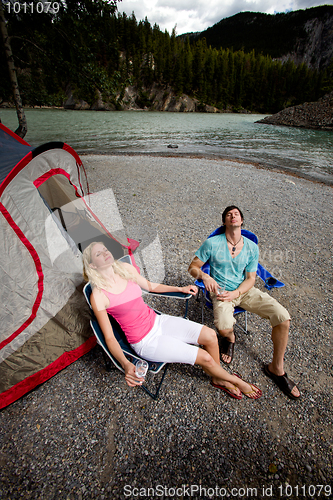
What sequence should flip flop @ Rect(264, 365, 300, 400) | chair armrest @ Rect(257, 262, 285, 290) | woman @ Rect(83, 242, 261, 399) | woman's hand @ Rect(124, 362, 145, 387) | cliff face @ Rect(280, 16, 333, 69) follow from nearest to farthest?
woman's hand @ Rect(124, 362, 145, 387) < woman @ Rect(83, 242, 261, 399) < flip flop @ Rect(264, 365, 300, 400) < chair armrest @ Rect(257, 262, 285, 290) < cliff face @ Rect(280, 16, 333, 69)

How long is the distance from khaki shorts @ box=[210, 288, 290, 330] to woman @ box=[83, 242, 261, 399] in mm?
A: 420

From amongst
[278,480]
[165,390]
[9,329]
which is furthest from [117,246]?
[278,480]

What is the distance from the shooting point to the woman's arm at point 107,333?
2074 millimetres

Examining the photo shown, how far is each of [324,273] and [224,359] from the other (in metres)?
3.03

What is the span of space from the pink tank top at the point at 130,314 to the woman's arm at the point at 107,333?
0.30 feet

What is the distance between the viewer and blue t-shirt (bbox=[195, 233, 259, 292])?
Result: 2.95 meters

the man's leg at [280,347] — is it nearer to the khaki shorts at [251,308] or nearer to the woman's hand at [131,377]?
the khaki shorts at [251,308]

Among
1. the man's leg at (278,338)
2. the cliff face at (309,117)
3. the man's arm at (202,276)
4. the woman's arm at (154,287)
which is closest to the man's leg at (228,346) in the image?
the man's leg at (278,338)

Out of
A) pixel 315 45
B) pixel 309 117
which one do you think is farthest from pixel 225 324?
pixel 315 45

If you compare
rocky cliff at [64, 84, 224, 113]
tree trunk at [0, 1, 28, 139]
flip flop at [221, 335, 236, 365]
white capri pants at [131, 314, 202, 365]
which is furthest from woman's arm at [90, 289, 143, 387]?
rocky cliff at [64, 84, 224, 113]

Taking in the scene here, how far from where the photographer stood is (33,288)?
2.42 metres

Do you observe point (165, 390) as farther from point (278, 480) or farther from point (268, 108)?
point (268, 108)

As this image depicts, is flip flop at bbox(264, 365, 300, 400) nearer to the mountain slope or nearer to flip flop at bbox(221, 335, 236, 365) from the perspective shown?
flip flop at bbox(221, 335, 236, 365)

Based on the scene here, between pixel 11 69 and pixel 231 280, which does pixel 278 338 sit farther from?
pixel 11 69
